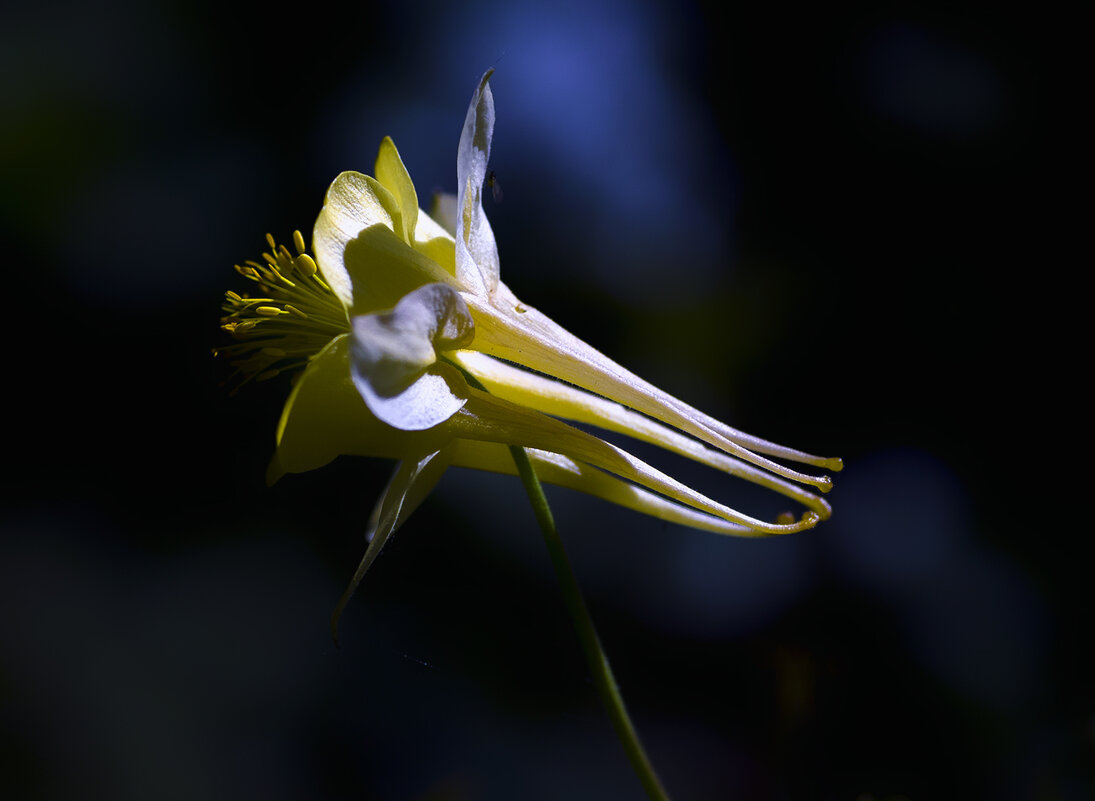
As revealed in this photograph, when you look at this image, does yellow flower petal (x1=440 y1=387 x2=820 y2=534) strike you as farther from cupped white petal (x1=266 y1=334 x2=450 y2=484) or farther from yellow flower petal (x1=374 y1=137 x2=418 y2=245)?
yellow flower petal (x1=374 y1=137 x2=418 y2=245)

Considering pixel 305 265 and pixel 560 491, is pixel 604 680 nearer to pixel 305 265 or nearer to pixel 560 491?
pixel 305 265

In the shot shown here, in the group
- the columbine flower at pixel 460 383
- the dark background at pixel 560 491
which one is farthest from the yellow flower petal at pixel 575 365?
the dark background at pixel 560 491

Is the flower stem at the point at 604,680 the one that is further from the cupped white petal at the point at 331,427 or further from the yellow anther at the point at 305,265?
the yellow anther at the point at 305,265

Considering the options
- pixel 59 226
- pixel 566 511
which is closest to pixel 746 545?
pixel 566 511

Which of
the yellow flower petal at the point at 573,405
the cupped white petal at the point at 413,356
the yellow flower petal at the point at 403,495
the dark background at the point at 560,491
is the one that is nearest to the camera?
the cupped white petal at the point at 413,356

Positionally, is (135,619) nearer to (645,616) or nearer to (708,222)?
(645,616)

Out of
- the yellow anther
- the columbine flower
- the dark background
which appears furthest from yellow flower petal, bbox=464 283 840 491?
the dark background

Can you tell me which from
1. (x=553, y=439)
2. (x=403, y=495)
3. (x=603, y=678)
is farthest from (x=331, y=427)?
(x=603, y=678)
